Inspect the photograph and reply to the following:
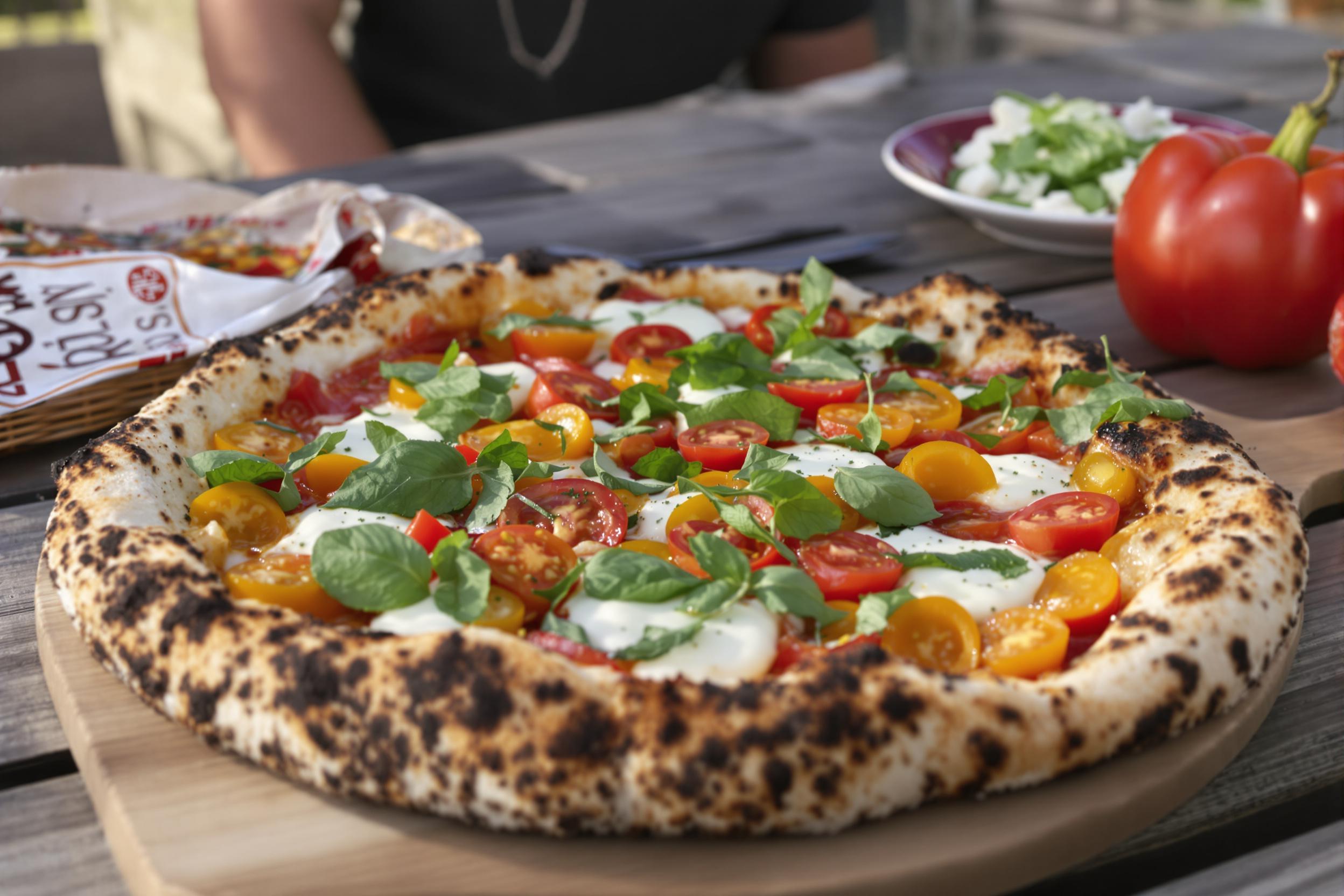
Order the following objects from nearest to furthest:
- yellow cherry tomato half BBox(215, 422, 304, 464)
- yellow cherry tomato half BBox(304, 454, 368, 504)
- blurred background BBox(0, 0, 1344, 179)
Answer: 1. yellow cherry tomato half BBox(304, 454, 368, 504)
2. yellow cherry tomato half BBox(215, 422, 304, 464)
3. blurred background BBox(0, 0, 1344, 179)

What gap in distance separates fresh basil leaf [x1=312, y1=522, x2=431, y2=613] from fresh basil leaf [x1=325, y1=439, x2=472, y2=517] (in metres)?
0.23

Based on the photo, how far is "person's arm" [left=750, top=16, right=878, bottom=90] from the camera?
632cm

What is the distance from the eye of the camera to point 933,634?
1.77 metres

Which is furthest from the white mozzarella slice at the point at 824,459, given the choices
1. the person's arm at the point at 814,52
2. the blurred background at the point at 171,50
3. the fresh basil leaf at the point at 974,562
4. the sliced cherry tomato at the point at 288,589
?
the person's arm at the point at 814,52

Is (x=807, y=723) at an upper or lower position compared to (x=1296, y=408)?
upper

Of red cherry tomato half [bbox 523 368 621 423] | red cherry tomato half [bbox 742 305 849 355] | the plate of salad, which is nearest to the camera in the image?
red cherry tomato half [bbox 523 368 621 423]

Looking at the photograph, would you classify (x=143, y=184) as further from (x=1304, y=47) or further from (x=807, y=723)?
(x=1304, y=47)

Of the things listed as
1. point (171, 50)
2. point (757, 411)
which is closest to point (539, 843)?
point (757, 411)

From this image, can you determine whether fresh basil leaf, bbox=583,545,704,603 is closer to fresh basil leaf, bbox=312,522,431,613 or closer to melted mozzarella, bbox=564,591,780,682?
melted mozzarella, bbox=564,591,780,682

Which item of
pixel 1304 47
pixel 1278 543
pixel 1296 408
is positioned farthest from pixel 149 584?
pixel 1304 47

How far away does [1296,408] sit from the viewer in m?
2.66

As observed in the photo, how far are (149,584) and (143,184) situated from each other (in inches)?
84.0

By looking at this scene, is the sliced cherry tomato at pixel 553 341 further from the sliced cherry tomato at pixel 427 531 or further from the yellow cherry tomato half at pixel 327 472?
the sliced cherry tomato at pixel 427 531

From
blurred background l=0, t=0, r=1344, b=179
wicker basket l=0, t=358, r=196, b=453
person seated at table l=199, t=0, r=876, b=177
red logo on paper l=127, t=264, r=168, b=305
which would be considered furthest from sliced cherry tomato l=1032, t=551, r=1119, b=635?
blurred background l=0, t=0, r=1344, b=179
